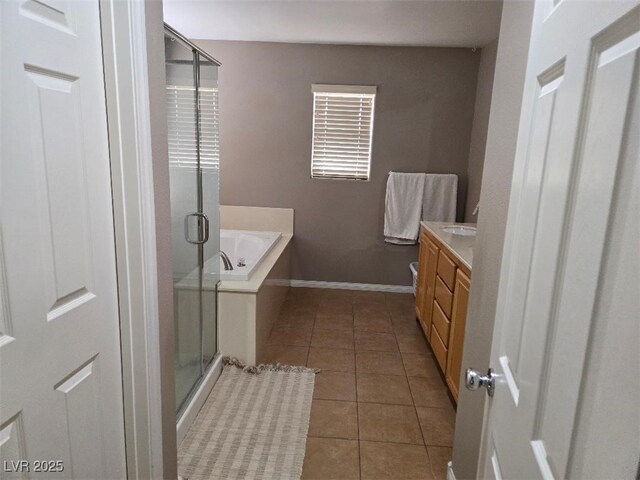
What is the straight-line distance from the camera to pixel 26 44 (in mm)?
827

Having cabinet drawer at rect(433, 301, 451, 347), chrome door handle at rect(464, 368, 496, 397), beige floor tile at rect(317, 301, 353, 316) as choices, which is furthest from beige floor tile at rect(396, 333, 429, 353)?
chrome door handle at rect(464, 368, 496, 397)

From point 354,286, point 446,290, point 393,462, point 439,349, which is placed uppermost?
point 446,290

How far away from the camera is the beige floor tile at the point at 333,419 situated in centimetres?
213

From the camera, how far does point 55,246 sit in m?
0.94

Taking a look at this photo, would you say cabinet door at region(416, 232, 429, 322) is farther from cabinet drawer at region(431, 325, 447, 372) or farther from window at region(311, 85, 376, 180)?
window at region(311, 85, 376, 180)

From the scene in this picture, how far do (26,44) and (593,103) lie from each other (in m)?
1.02

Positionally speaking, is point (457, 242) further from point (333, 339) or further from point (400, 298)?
point (400, 298)

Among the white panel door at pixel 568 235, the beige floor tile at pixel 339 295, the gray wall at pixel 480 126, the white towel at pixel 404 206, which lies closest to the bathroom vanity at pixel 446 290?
the gray wall at pixel 480 126

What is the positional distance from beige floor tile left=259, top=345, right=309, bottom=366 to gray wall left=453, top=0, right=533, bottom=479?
4.48 ft

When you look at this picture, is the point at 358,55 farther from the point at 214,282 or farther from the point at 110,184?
the point at 110,184

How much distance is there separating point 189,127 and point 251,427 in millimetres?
1588

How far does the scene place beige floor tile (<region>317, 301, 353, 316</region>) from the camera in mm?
3763

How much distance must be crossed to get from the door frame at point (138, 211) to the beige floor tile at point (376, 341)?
1940 mm

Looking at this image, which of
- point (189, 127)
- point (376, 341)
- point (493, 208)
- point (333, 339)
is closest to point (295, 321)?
point (333, 339)
